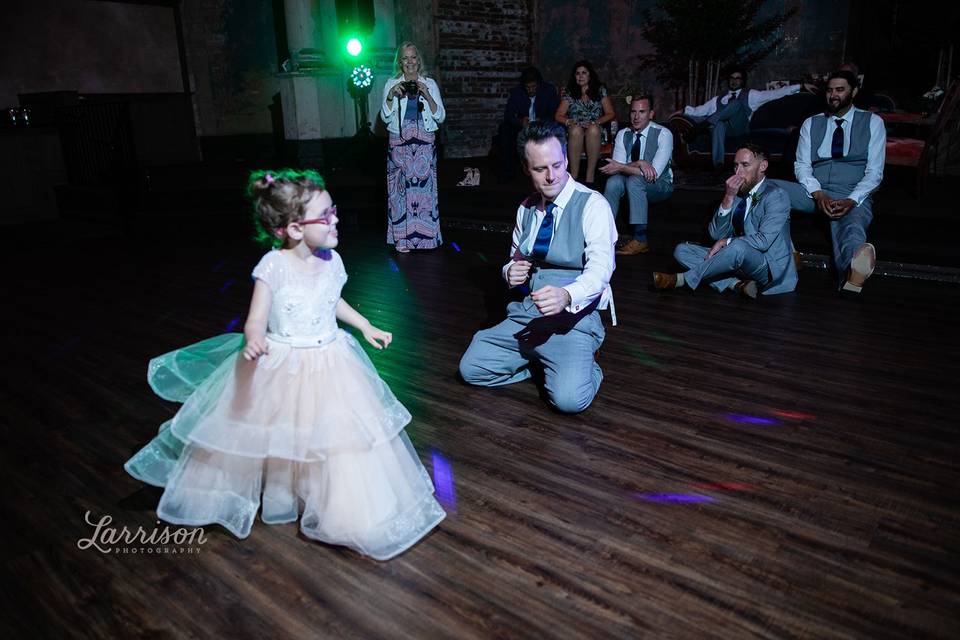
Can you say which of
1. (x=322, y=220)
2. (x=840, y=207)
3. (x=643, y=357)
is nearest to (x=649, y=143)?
(x=840, y=207)

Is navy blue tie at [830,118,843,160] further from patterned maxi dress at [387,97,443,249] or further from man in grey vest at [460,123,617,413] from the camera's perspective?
patterned maxi dress at [387,97,443,249]

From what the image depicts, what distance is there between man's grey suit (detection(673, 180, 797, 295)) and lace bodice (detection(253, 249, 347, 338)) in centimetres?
301

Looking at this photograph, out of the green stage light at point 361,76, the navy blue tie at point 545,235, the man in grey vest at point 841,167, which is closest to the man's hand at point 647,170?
the man in grey vest at point 841,167

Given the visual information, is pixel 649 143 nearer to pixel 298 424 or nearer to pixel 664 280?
pixel 664 280

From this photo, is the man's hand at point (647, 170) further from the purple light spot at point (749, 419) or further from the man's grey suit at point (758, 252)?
the purple light spot at point (749, 419)

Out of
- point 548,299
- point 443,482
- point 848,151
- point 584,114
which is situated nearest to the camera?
point 443,482

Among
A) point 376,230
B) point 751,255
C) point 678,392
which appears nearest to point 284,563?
point 678,392

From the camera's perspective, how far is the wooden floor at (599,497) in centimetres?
173

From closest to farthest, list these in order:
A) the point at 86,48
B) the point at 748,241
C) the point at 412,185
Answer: the point at 748,241
the point at 412,185
the point at 86,48

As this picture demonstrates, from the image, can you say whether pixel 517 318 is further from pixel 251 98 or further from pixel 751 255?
pixel 251 98

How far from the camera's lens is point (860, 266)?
14.1ft

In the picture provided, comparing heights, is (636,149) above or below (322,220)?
above

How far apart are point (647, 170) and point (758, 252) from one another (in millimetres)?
1625

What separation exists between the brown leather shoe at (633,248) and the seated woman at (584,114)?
126cm
